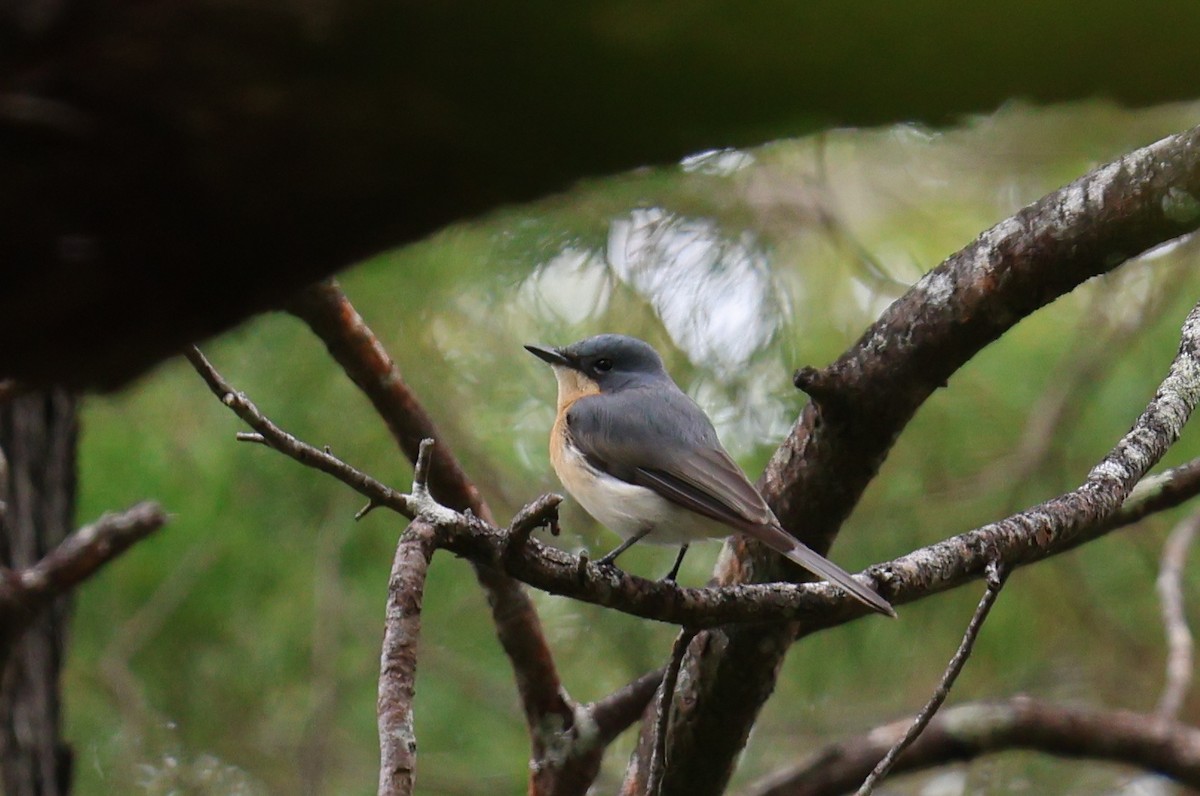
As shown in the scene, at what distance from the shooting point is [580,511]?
17.3 ft

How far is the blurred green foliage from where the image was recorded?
5168mm

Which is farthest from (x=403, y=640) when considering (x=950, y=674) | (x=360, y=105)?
(x=360, y=105)

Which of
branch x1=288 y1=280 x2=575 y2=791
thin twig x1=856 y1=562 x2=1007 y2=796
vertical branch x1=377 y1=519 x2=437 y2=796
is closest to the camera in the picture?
vertical branch x1=377 y1=519 x2=437 y2=796

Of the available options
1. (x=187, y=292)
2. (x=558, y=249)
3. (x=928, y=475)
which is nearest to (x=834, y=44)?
(x=187, y=292)

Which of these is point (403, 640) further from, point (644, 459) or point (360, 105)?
point (644, 459)

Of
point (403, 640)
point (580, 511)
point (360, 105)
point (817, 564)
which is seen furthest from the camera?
point (580, 511)

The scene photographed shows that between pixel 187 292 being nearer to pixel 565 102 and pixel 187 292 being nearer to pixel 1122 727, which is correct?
pixel 565 102

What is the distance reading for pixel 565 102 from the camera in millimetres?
802

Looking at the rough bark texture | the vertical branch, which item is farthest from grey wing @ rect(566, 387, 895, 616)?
the vertical branch

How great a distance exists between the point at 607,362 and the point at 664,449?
0.73 meters

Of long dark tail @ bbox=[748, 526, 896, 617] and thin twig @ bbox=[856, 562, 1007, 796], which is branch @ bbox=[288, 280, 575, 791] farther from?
thin twig @ bbox=[856, 562, 1007, 796]

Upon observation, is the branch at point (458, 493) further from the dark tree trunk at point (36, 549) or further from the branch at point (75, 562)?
the branch at point (75, 562)

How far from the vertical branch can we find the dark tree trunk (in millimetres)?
1955

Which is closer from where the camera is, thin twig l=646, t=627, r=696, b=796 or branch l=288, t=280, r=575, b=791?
thin twig l=646, t=627, r=696, b=796
